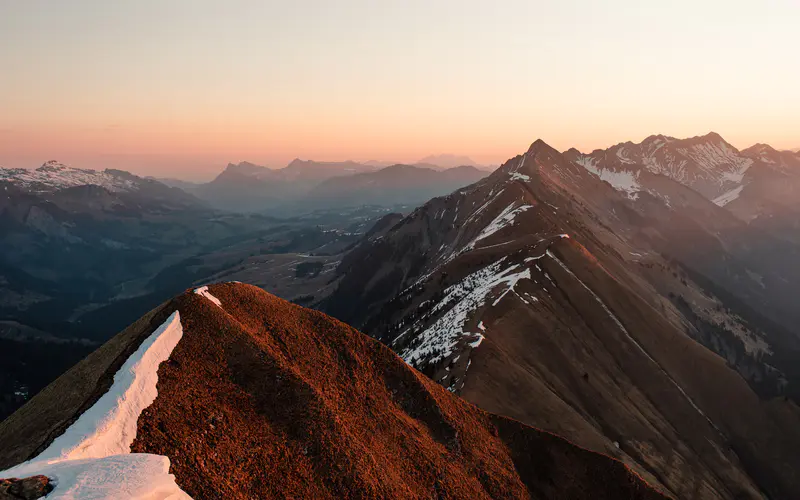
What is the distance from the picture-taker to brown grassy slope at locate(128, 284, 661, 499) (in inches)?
1098

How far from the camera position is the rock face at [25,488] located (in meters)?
20.5

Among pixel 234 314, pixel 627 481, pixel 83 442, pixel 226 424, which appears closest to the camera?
pixel 83 442

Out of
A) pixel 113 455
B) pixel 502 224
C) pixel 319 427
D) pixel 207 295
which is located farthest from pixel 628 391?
pixel 113 455

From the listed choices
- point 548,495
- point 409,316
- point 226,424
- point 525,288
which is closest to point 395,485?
point 226,424

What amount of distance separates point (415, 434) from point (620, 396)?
85568 millimetres

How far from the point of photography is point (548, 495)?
159ft

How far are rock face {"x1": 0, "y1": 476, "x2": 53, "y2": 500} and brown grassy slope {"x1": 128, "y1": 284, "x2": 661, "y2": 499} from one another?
4.55 m

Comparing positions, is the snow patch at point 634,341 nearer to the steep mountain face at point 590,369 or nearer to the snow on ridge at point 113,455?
the steep mountain face at point 590,369

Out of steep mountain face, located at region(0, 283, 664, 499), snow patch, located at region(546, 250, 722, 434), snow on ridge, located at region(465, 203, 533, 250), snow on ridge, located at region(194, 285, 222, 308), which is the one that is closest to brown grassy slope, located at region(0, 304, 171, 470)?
steep mountain face, located at region(0, 283, 664, 499)

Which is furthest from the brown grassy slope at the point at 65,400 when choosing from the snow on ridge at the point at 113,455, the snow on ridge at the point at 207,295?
the snow on ridge at the point at 207,295

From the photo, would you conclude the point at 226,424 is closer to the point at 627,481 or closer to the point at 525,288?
the point at 627,481

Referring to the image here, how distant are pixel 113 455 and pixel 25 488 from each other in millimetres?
3685

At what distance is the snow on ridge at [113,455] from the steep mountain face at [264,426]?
8 centimetres

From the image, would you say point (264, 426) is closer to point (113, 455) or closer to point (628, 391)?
point (113, 455)
